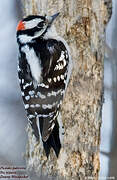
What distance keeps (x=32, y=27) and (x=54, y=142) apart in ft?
1.33

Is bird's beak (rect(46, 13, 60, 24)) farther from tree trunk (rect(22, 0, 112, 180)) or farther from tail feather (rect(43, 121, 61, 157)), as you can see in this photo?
tail feather (rect(43, 121, 61, 157))

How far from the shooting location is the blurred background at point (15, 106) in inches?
76.8

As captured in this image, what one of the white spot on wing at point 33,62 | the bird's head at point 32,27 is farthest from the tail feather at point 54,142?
the bird's head at point 32,27

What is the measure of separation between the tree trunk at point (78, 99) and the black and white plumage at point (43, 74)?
0.08ft

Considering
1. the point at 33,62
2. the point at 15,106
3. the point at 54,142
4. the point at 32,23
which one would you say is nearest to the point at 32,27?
the point at 32,23

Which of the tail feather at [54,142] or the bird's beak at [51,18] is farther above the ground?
the bird's beak at [51,18]

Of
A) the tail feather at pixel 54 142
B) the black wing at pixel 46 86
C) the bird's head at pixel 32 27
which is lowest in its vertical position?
the tail feather at pixel 54 142

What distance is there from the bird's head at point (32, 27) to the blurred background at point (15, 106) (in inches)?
1.0

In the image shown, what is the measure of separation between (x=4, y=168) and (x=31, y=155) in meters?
0.10

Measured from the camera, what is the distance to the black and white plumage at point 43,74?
6.34 ft

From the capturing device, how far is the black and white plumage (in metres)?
1.93

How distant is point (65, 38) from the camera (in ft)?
6.42

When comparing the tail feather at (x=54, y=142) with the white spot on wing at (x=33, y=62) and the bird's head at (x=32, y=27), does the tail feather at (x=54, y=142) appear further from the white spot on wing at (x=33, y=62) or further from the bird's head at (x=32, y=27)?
the bird's head at (x=32, y=27)

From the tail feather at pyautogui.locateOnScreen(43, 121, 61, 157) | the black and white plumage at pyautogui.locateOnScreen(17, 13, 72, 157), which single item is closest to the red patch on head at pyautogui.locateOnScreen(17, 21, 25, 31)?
the black and white plumage at pyautogui.locateOnScreen(17, 13, 72, 157)
